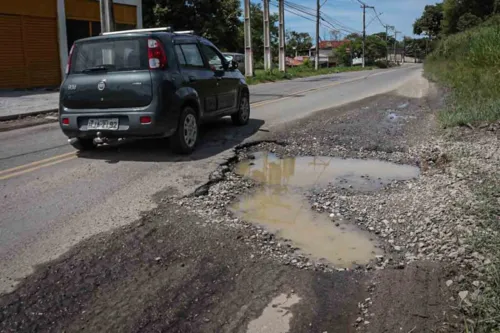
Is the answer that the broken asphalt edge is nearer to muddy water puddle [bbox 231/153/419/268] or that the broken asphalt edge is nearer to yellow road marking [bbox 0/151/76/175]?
muddy water puddle [bbox 231/153/419/268]

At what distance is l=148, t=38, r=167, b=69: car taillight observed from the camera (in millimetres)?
6629

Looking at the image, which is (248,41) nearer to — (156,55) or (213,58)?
(213,58)

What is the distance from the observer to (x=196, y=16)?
3519 cm

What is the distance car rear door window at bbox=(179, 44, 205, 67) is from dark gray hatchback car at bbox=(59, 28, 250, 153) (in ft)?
0.11

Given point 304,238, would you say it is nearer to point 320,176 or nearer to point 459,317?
point 459,317

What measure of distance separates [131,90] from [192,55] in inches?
59.1

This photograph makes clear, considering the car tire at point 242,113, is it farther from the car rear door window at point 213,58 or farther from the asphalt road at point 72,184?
the car rear door window at point 213,58

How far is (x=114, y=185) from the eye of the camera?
226 inches

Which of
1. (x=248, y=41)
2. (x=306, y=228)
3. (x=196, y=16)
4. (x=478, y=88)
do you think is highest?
(x=196, y=16)

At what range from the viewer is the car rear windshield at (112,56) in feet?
21.9

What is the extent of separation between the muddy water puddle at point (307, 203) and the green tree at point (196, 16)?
2890cm

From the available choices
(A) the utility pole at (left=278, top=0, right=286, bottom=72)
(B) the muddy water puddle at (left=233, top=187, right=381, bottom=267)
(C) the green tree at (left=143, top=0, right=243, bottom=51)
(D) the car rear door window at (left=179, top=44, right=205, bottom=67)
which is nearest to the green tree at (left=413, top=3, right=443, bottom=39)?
(A) the utility pole at (left=278, top=0, right=286, bottom=72)

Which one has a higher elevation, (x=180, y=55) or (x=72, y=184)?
(x=180, y=55)

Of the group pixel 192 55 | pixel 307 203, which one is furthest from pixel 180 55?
pixel 307 203
